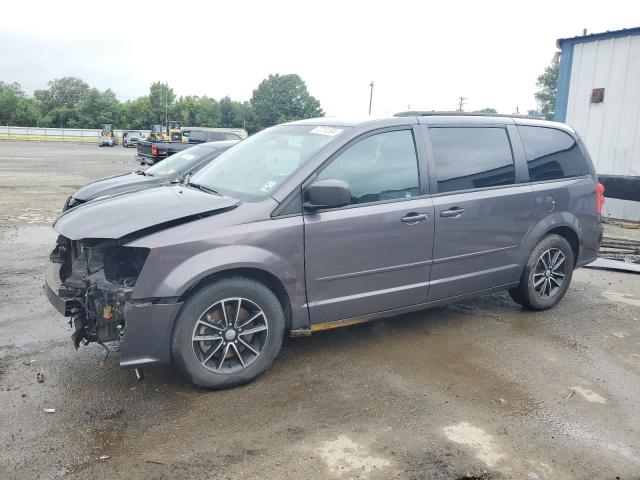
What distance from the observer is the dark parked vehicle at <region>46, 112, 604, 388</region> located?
3.50 metres

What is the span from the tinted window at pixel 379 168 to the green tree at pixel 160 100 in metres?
81.2

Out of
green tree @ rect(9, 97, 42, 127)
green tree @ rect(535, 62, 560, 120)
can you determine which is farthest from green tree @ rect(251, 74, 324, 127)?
green tree @ rect(535, 62, 560, 120)

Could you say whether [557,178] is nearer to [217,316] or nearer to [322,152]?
[322,152]

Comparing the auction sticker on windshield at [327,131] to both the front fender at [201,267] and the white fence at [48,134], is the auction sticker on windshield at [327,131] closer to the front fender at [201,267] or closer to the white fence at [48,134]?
the front fender at [201,267]

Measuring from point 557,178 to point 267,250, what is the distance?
10.6 ft

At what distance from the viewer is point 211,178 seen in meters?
4.59

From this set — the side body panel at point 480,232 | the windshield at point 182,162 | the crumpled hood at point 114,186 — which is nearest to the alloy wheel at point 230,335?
the side body panel at point 480,232

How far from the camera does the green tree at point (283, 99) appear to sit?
320ft

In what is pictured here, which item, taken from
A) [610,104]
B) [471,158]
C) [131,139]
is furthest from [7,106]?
[471,158]

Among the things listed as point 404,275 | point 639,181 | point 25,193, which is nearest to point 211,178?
point 404,275

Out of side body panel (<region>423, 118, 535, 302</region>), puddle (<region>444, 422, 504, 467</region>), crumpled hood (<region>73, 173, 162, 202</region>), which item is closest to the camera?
puddle (<region>444, 422, 504, 467</region>)

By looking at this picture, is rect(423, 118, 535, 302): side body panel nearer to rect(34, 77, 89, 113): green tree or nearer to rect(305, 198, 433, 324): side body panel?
rect(305, 198, 433, 324): side body panel

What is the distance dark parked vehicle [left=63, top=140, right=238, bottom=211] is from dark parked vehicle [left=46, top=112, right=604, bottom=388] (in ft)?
11.7

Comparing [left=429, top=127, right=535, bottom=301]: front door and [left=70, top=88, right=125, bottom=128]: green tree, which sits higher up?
[left=70, top=88, right=125, bottom=128]: green tree
